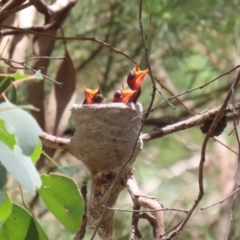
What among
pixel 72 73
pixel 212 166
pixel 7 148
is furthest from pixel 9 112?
pixel 212 166

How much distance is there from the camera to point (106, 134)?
3.24 ft

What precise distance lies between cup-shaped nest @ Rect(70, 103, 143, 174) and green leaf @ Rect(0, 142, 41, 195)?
1.22 feet

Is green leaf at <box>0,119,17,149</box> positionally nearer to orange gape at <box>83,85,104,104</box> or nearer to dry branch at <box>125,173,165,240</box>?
dry branch at <box>125,173,165,240</box>

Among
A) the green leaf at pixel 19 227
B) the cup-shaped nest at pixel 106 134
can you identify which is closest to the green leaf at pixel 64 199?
the green leaf at pixel 19 227

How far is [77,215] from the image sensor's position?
793 mm

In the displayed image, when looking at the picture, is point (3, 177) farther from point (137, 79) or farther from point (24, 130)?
point (137, 79)

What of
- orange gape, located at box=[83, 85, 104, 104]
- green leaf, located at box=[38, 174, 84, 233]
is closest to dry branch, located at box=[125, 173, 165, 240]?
green leaf, located at box=[38, 174, 84, 233]

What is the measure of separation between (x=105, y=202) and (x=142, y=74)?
21 centimetres

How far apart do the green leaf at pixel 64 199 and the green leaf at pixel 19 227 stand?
0.03 metres

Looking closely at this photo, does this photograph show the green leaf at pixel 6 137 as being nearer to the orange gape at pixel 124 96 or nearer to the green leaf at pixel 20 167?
the green leaf at pixel 20 167

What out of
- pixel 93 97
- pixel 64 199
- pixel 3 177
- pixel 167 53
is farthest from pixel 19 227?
pixel 167 53

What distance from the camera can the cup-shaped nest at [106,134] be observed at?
37.9 inches

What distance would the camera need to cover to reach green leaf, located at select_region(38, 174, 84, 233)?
0.79m

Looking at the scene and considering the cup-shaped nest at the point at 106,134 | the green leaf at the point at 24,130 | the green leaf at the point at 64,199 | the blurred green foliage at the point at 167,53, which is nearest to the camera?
the green leaf at the point at 24,130
